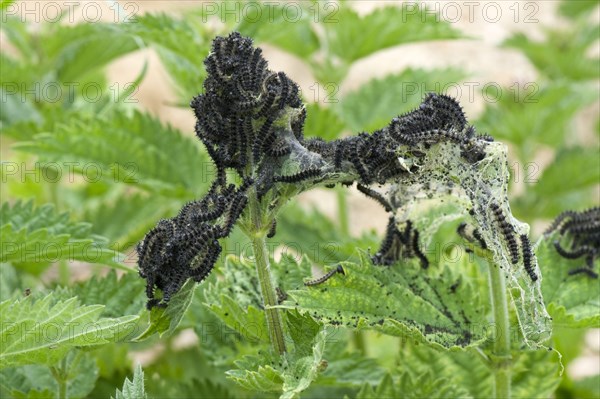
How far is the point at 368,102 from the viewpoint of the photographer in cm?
448

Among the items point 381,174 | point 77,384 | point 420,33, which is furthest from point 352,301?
point 420,33

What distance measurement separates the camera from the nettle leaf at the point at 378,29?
4035mm

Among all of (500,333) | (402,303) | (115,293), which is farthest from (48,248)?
(500,333)

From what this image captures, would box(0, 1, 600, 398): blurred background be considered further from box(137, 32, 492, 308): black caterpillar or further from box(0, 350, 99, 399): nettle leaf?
box(137, 32, 492, 308): black caterpillar

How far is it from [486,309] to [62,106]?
252 centimetres

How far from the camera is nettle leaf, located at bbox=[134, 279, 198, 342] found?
7.32 ft

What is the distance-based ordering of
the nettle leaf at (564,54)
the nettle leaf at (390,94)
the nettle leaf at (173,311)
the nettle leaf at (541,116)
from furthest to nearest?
1. the nettle leaf at (564,54)
2. the nettle leaf at (541,116)
3. the nettle leaf at (390,94)
4. the nettle leaf at (173,311)

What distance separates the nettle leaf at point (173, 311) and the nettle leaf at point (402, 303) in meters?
0.26

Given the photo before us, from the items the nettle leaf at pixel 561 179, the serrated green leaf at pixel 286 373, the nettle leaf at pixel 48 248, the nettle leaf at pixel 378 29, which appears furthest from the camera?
the nettle leaf at pixel 561 179

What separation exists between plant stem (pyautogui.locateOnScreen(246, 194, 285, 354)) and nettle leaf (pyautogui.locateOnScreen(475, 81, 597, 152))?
9.11ft

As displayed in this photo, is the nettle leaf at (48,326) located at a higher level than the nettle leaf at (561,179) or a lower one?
lower

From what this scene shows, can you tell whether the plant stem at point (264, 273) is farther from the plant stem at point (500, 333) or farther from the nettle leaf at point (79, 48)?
the nettle leaf at point (79, 48)

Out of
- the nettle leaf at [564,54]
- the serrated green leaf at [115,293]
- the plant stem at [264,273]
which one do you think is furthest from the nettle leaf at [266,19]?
the nettle leaf at [564,54]

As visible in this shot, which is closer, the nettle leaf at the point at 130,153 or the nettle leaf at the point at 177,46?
the nettle leaf at the point at 177,46
